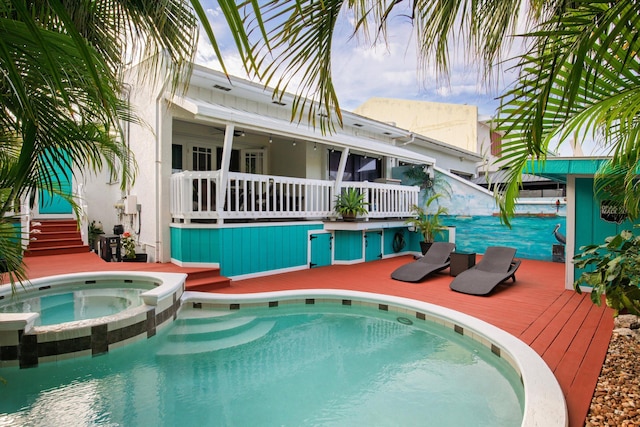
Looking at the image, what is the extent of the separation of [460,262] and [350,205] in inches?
135

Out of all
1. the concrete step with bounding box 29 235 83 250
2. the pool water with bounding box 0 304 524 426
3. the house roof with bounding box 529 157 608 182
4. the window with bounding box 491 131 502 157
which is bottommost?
the pool water with bounding box 0 304 524 426

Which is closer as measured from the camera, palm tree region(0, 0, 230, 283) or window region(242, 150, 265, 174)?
palm tree region(0, 0, 230, 283)

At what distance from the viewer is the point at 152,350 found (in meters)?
5.21

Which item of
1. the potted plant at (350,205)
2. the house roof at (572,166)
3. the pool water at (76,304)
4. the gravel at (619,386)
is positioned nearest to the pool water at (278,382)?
the gravel at (619,386)

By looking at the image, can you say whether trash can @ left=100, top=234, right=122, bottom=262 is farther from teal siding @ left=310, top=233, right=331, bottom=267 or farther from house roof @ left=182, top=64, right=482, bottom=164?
teal siding @ left=310, top=233, right=331, bottom=267

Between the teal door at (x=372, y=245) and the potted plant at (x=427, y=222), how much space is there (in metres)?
1.36

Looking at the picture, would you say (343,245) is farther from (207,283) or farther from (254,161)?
(254,161)

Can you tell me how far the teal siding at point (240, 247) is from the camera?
8461 millimetres

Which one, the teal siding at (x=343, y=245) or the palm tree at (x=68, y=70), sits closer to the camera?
the palm tree at (x=68, y=70)

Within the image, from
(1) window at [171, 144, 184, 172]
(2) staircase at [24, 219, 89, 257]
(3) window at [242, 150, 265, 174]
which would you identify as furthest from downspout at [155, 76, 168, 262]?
(3) window at [242, 150, 265, 174]

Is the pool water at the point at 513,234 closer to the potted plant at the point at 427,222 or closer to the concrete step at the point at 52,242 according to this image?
the potted plant at the point at 427,222

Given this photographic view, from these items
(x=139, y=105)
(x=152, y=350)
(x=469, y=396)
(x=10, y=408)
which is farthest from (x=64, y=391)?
(x=139, y=105)

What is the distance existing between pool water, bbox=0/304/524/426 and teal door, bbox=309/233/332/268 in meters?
4.38

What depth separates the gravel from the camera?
2.93 metres
